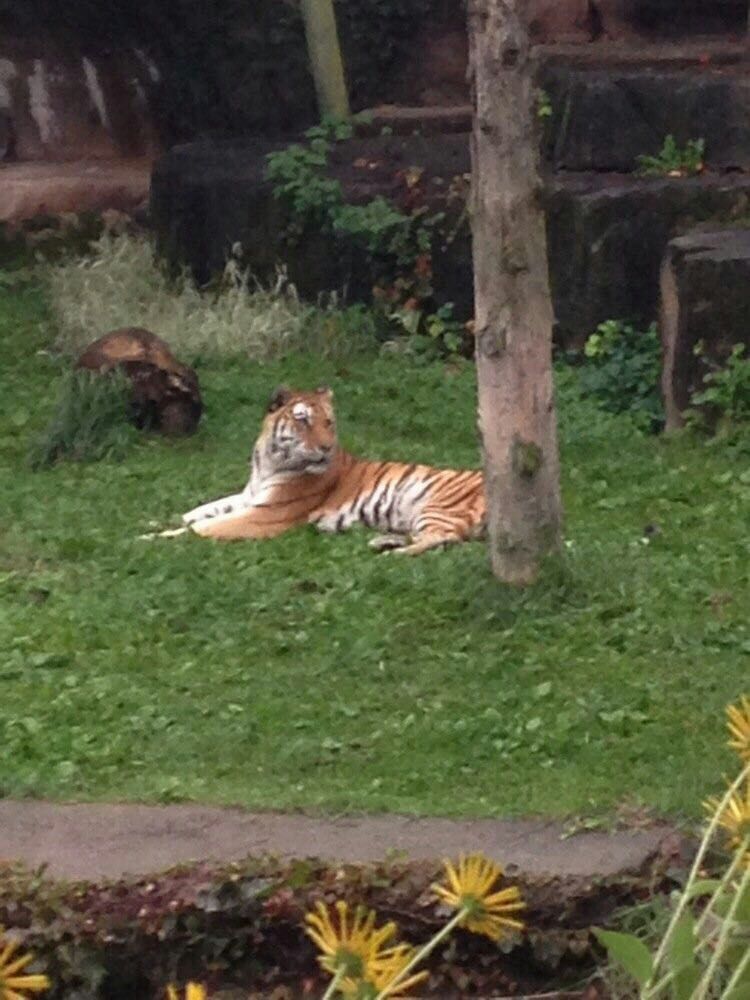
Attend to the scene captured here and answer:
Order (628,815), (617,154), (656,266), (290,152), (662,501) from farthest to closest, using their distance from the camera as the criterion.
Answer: (290,152) → (617,154) → (656,266) → (662,501) → (628,815)

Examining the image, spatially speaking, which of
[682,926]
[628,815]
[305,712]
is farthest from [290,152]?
[682,926]

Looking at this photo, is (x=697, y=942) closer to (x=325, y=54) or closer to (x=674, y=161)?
(x=674, y=161)

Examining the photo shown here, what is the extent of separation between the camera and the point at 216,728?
218 inches

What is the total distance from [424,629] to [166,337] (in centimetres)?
513

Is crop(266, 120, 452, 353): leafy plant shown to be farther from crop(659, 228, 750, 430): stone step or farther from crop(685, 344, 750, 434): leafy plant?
crop(685, 344, 750, 434): leafy plant

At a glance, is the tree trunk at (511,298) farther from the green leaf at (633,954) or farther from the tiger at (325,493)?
the green leaf at (633,954)

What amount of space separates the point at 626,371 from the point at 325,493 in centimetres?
230

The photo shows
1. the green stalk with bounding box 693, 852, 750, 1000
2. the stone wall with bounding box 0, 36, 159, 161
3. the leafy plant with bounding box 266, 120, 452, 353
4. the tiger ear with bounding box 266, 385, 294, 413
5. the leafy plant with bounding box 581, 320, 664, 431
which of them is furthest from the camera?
the stone wall with bounding box 0, 36, 159, 161

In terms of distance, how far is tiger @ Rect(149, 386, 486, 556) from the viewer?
25.4ft

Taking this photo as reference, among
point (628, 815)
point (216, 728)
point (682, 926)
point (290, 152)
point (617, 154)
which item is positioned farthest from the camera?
point (290, 152)

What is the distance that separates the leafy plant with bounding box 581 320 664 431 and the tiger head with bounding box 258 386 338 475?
1.82 m

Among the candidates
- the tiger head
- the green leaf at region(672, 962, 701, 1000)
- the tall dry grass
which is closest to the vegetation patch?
the green leaf at region(672, 962, 701, 1000)

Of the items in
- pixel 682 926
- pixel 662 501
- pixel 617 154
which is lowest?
pixel 662 501

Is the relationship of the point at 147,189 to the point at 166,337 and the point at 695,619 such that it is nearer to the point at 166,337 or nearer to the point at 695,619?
the point at 166,337
